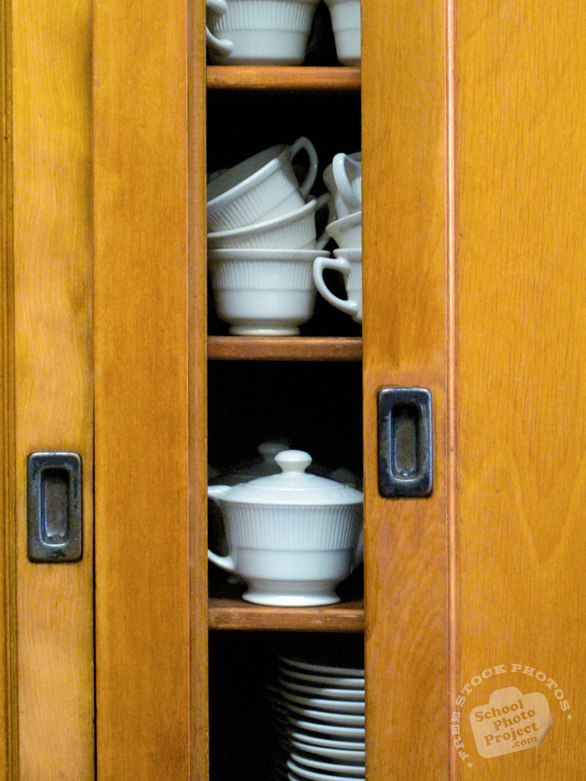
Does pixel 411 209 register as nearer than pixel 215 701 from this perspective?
Yes

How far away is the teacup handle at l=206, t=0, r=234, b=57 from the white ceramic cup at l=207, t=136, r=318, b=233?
0.10 metres

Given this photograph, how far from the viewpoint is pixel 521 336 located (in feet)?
2.20

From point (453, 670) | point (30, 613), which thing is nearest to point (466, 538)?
point (453, 670)

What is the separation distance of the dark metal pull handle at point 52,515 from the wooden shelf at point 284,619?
0.13m

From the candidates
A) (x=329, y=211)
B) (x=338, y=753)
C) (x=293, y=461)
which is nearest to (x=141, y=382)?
(x=293, y=461)

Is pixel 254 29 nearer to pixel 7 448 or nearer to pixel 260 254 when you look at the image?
pixel 260 254

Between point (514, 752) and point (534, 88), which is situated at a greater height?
point (534, 88)

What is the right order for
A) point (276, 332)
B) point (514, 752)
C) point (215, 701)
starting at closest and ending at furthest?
point (514, 752)
point (276, 332)
point (215, 701)

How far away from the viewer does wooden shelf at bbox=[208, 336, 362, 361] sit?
71 cm

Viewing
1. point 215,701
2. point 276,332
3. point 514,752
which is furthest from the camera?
point 215,701

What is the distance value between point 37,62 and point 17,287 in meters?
Result: 0.19

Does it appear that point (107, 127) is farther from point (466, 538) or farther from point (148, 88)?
point (466, 538)

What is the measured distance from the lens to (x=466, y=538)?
0.67 m

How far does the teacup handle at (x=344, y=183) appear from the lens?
72 cm
